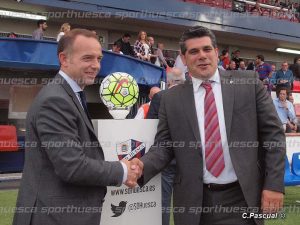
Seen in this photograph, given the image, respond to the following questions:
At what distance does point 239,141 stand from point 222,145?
10 cm

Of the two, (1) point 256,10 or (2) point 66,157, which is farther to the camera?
(1) point 256,10

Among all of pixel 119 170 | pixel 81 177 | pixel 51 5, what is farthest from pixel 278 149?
pixel 51 5

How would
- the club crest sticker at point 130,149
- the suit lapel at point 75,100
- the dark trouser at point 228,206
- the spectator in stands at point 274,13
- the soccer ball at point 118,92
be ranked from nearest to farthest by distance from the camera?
1. the suit lapel at point 75,100
2. the dark trouser at point 228,206
3. the club crest sticker at point 130,149
4. the soccer ball at point 118,92
5. the spectator in stands at point 274,13

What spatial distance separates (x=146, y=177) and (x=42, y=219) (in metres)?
0.80

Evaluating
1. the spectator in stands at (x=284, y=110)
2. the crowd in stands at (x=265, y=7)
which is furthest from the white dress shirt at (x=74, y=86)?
the crowd in stands at (x=265, y=7)

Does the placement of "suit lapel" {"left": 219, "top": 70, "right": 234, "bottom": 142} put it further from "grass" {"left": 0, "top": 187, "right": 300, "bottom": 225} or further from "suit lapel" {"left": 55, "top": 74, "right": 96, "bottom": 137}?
"grass" {"left": 0, "top": 187, "right": 300, "bottom": 225}

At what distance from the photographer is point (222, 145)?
2.47 meters

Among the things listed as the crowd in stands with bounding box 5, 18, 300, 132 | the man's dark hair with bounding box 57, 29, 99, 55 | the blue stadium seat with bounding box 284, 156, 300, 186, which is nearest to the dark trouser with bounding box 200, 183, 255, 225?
the man's dark hair with bounding box 57, 29, 99, 55

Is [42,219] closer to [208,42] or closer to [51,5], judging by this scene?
[208,42]

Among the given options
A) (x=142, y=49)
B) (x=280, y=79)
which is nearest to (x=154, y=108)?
(x=142, y=49)

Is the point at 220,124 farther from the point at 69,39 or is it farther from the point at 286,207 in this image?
the point at 286,207

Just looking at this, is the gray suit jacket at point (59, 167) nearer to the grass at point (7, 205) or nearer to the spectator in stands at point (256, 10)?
the grass at point (7, 205)

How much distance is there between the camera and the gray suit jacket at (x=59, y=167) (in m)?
2.02

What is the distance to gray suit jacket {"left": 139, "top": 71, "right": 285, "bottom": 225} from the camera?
243 centimetres
